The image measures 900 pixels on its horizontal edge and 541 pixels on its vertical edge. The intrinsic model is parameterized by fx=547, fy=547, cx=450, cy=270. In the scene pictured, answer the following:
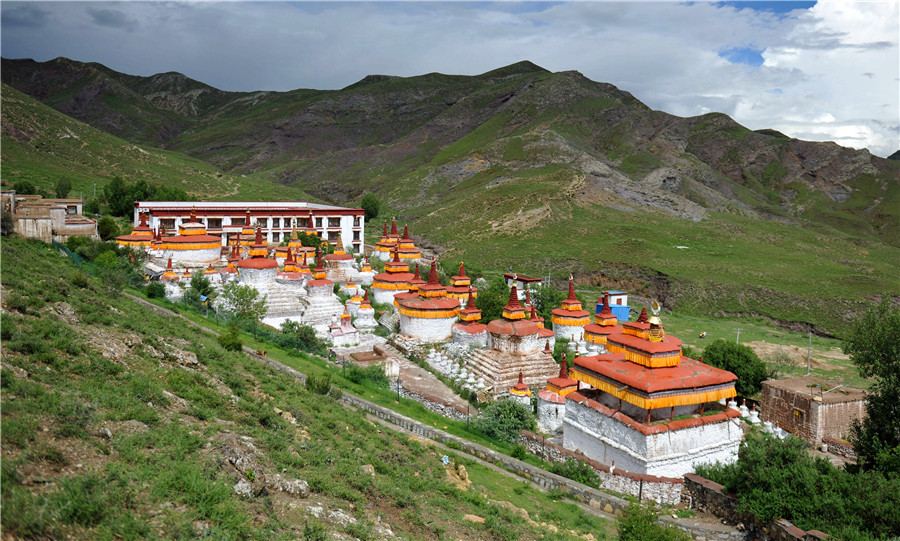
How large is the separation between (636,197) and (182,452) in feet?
331

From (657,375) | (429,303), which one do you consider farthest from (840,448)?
(429,303)

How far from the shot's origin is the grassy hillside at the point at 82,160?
8081 centimetres

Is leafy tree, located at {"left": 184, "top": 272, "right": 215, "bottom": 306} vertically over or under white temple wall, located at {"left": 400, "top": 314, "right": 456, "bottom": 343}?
over

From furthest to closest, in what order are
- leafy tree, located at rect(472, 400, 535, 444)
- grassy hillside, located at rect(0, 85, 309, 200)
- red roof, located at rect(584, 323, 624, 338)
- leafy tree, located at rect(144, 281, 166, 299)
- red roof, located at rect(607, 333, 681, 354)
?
grassy hillside, located at rect(0, 85, 309, 200) < red roof, located at rect(584, 323, 624, 338) < leafy tree, located at rect(144, 281, 166, 299) < leafy tree, located at rect(472, 400, 535, 444) < red roof, located at rect(607, 333, 681, 354)

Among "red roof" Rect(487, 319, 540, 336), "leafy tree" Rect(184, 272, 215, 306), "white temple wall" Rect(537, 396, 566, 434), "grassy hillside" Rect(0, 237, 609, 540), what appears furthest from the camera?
"leafy tree" Rect(184, 272, 215, 306)

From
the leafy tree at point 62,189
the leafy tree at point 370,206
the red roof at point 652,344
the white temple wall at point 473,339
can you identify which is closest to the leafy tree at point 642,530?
the red roof at point 652,344

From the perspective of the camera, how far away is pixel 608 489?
17.8 m

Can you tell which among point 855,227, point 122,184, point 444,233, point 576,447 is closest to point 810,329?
point 576,447

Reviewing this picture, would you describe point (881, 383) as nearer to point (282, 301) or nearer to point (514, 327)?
point (514, 327)

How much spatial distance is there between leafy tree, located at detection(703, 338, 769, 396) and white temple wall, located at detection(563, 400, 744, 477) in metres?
11.0

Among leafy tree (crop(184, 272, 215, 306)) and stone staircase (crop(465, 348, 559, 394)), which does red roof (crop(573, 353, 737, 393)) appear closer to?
stone staircase (crop(465, 348, 559, 394))

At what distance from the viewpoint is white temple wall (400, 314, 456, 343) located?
111ft

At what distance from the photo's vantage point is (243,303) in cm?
3130

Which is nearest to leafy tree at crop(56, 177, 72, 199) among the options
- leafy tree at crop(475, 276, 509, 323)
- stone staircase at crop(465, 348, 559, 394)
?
leafy tree at crop(475, 276, 509, 323)
